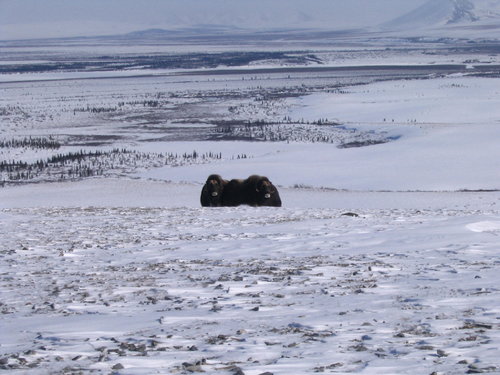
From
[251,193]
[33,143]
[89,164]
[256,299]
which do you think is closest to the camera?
[256,299]

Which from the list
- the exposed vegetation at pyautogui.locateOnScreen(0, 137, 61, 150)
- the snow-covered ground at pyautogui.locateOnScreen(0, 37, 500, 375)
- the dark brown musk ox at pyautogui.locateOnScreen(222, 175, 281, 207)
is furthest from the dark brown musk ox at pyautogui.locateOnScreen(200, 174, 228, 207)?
the exposed vegetation at pyautogui.locateOnScreen(0, 137, 61, 150)

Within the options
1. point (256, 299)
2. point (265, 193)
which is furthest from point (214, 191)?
point (256, 299)

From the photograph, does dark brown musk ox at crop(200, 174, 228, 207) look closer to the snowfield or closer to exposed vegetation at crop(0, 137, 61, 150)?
the snowfield

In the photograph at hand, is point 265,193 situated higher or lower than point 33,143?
higher

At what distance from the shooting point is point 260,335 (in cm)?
609

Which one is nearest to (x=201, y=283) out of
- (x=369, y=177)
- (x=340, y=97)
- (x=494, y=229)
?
(x=494, y=229)

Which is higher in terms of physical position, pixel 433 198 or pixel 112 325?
pixel 112 325

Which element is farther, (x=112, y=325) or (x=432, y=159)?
(x=432, y=159)

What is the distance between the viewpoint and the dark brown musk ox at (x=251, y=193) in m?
19.6

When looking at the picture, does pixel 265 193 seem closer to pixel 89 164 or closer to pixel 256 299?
pixel 256 299

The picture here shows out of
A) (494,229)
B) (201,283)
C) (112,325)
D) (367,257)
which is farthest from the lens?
(494,229)

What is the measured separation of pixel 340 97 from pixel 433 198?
35809mm

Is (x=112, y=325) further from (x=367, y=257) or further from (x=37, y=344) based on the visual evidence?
(x=367, y=257)

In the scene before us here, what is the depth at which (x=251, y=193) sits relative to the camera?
19.8 meters
